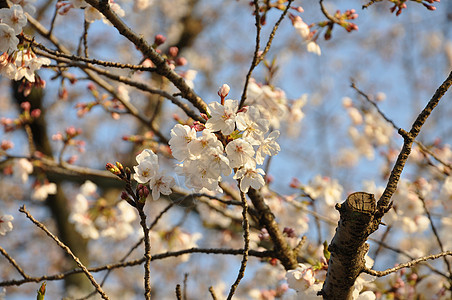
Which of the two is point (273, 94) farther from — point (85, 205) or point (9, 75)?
point (85, 205)

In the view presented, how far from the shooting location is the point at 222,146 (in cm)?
114

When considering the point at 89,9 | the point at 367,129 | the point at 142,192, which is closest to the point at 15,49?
the point at 89,9

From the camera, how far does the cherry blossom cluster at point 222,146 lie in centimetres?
113

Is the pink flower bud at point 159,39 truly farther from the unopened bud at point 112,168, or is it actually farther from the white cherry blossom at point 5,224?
the white cherry blossom at point 5,224

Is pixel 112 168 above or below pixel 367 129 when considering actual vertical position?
below

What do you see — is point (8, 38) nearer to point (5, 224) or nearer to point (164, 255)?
point (5, 224)

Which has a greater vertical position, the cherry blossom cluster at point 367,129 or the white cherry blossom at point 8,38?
the cherry blossom cluster at point 367,129

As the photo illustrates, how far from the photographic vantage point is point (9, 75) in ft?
4.68

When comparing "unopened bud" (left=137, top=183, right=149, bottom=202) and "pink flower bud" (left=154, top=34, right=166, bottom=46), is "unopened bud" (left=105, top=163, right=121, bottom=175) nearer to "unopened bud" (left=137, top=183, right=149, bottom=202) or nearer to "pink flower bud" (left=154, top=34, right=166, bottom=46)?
"unopened bud" (left=137, top=183, right=149, bottom=202)

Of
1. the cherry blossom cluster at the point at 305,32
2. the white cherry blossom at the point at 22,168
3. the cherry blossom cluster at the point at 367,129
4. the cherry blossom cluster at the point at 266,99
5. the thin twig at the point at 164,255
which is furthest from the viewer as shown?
the cherry blossom cluster at the point at 367,129

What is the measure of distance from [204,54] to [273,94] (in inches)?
245

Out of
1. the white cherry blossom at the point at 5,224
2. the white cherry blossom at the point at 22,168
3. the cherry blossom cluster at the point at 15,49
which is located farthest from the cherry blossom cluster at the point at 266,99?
the white cherry blossom at the point at 22,168

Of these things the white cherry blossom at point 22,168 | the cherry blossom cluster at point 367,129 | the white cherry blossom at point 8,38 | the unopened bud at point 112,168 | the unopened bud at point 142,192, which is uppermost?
the cherry blossom cluster at point 367,129

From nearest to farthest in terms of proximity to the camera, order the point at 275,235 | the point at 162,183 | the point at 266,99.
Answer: the point at 162,183
the point at 275,235
the point at 266,99
